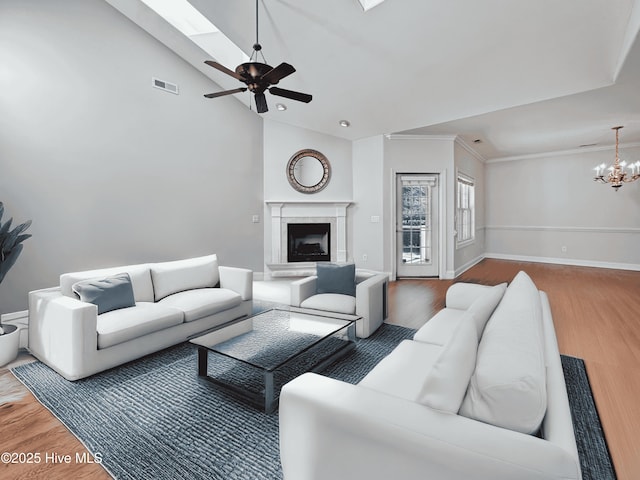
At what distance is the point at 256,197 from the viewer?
589cm

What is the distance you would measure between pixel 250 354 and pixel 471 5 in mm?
3404

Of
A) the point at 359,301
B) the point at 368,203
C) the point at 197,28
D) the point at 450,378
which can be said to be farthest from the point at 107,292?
the point at 368,203

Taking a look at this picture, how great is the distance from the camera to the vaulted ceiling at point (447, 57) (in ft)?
9.66

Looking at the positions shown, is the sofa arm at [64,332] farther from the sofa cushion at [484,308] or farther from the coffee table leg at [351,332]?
the sofa cushion at [484,308]

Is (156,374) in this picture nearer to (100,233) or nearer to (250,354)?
(250,354)

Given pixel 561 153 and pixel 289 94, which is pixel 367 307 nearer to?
pixel 289 94

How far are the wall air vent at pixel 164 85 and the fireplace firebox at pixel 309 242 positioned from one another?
286 cm

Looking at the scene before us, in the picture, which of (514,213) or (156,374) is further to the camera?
(514,213)

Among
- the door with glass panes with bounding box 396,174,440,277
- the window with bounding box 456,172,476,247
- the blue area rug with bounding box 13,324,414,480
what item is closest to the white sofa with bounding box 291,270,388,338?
the blue area rug with bounding box 13,324,414,480

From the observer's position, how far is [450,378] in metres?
1.08

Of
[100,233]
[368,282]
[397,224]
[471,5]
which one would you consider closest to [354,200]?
[397,224]

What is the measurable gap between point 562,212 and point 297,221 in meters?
6.13

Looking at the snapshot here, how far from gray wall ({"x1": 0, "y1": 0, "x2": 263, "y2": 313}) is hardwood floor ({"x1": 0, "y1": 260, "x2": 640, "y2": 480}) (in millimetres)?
1605

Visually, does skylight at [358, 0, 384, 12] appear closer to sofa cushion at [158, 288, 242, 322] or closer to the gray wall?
the gray wall
